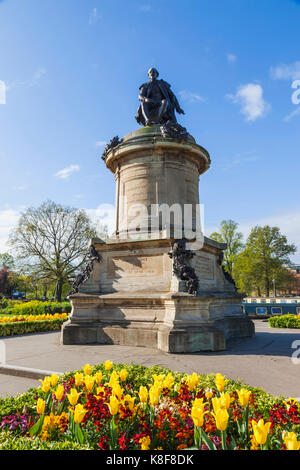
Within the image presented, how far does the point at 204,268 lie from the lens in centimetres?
1205

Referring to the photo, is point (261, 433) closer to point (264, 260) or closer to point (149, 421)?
point (149, 421)

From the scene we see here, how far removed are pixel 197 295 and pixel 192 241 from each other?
7.81 ft

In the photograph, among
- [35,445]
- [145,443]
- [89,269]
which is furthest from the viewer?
[89,269]

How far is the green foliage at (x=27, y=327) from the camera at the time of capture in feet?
45.4

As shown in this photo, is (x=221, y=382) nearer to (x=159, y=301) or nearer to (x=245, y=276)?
(x=159, y=301)

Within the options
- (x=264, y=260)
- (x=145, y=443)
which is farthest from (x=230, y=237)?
(x=145, y=443)

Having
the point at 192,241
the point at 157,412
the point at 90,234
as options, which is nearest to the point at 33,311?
the point at 90,234

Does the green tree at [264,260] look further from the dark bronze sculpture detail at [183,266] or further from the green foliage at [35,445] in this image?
the green foliage at [35,445]

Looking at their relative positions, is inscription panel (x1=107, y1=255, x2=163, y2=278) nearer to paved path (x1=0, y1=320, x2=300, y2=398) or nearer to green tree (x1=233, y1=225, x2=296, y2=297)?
paved path (x1=0, y1=320, x2=300, y2=398)

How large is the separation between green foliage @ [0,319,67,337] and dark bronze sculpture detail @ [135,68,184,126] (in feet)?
37.7

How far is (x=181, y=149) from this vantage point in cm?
1247

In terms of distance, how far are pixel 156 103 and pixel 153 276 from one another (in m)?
8.64

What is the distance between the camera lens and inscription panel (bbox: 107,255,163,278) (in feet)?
35.1

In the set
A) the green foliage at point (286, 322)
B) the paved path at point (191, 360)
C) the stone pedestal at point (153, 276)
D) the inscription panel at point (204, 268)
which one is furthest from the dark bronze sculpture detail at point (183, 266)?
the green foliage at point (286, 322)
